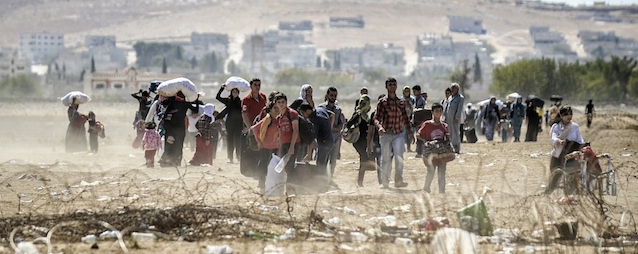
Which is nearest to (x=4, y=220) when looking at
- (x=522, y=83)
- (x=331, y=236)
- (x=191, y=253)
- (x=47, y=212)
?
(x=47, y=212)

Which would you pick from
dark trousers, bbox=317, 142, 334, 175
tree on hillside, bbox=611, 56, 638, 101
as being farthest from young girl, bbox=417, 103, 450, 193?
tree on hillside, bbox=611, 56, 638, 101

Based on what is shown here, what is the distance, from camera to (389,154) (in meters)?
12.7

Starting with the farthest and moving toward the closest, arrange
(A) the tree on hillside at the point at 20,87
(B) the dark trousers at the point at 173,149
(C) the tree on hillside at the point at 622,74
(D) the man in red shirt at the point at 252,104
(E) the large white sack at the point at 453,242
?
(A) the tree on hillside at the point at 20,87 → (C) the tree on hillside at the point at 622,74 → (B) the dark trousers at the point at 173,149 → (D) the man in red shirt at the point at 252,104 → (E) the large white sack at the point at 453,242

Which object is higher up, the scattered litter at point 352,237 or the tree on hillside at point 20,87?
the scattered litter at point 352,237

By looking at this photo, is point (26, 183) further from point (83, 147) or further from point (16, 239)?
point (83, 147)

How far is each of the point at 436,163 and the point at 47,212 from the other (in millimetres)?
4002

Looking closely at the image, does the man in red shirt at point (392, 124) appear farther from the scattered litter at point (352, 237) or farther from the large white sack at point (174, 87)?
the scattered litter at point (352, 237)

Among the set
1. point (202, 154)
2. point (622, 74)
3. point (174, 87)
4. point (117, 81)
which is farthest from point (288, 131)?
point (117, 81)

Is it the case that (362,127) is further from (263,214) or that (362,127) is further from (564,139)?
(263,214)

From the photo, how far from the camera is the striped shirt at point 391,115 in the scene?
40.9 ft

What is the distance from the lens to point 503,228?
360 inches

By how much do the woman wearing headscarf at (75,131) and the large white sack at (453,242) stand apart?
13.1 m

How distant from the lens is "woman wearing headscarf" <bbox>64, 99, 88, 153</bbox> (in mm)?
20141

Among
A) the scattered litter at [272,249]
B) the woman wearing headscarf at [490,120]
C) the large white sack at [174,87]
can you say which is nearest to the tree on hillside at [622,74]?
the woman wearing headscarf at [490,120]
